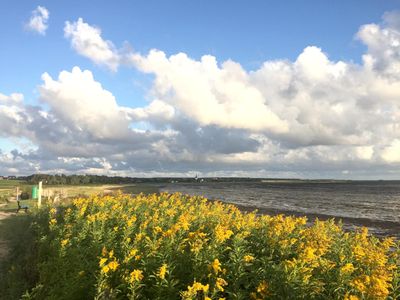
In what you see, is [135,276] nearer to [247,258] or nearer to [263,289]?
[247,258]

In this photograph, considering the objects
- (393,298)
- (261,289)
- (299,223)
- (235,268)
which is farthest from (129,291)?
(299,223)

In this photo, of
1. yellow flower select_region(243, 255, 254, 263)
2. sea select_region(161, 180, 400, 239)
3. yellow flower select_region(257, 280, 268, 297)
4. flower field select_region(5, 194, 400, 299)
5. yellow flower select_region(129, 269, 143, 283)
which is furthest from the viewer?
sea select_region(161, 180, 400, 239)

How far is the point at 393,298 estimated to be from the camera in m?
5.67

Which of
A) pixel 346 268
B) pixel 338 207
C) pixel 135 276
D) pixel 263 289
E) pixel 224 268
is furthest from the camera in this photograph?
pixel 338 207

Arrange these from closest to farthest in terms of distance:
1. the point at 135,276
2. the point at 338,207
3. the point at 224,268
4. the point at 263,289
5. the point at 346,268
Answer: the point at 263,289
the point at 346,268
the point at 135,276
the point at 224,268
the point at 338,207

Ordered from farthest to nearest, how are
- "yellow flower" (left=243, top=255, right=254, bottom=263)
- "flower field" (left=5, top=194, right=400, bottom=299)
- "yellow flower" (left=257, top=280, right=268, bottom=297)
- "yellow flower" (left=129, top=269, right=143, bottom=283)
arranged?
"yellow flower" (left=243, top=255, right=254, bottom=263) → "yellow flower" (left=129, top=269, right=143, bottom=283) → "flower field" (left=5, top=194, right=400, bottom=299) → "yellow flower" (left=257, top=280, right=268, bottom=297)

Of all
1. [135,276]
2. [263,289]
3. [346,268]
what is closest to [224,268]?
[263,289]

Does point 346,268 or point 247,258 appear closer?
point 346,268

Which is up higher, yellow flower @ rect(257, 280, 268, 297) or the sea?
yellow flower @ rect(257, 280, 268, 297)

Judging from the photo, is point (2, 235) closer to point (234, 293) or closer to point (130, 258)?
point (130, 258)

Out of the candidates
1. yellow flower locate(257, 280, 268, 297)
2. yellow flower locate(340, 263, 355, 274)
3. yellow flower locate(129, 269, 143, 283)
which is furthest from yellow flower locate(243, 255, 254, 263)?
yellow flower locate(129, 269, 143, 283)

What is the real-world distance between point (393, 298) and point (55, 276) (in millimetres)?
6868

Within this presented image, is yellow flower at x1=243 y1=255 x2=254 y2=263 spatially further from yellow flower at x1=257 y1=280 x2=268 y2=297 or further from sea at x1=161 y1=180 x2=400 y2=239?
sea at x1=161 y1=180 x2=400 y2=239

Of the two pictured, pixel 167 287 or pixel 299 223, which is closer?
pixel 167 287
